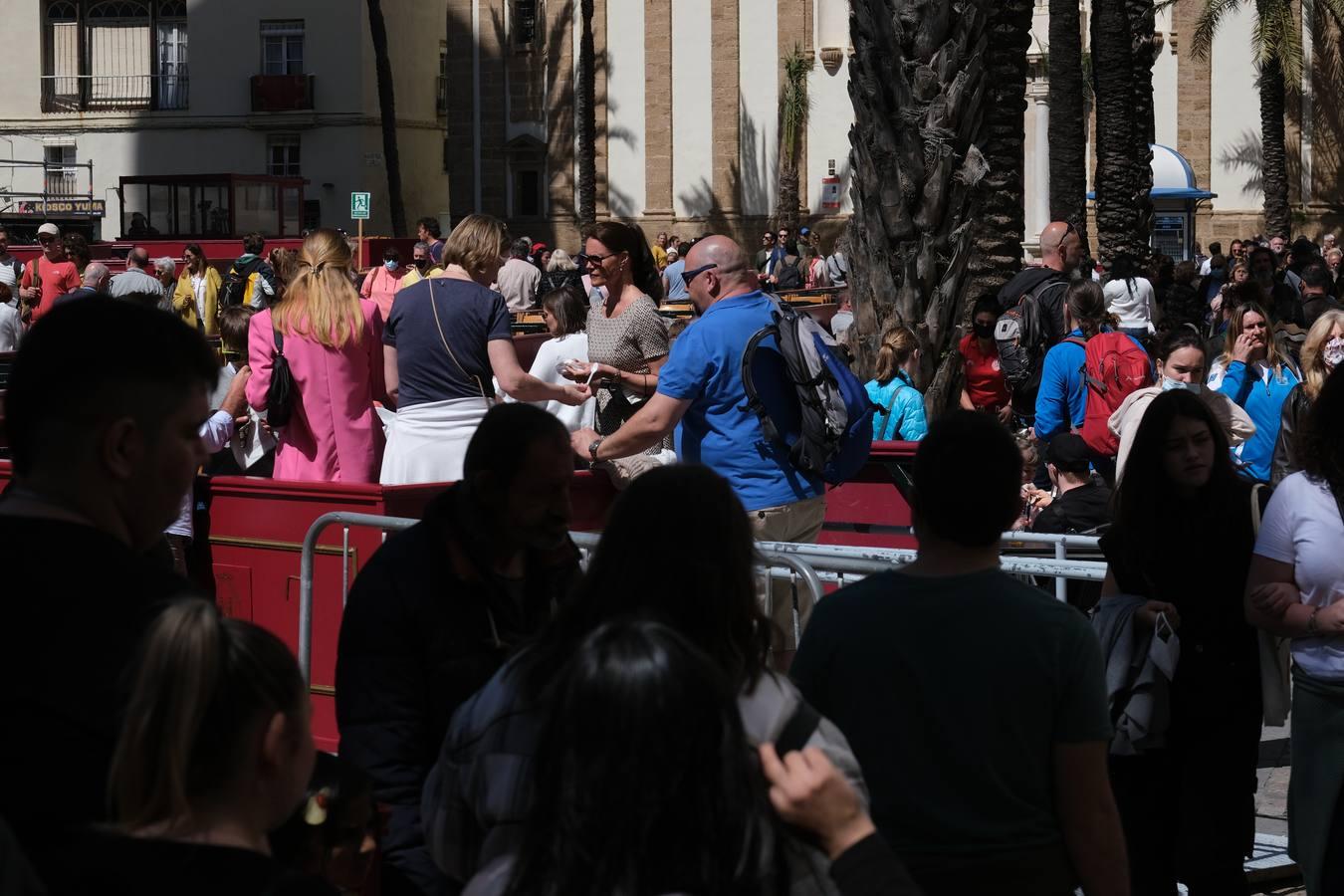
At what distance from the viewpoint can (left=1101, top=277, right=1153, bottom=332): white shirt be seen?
48.4ft

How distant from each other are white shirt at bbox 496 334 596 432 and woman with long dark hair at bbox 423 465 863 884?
16.9 feet

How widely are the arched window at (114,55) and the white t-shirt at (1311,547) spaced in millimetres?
50436

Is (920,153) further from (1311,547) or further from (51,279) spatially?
(51,279)

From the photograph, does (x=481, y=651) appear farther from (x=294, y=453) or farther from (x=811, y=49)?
(x=811, y=49)

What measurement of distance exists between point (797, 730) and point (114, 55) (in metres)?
53.2

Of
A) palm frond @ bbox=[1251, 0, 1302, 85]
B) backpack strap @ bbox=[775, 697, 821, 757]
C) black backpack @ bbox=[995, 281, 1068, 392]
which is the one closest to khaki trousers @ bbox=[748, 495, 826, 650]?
backpack strap @ bbox=[775, 697, 821, 757]

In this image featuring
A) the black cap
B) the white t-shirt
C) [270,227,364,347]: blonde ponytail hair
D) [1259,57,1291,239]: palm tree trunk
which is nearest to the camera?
the white t-shirt

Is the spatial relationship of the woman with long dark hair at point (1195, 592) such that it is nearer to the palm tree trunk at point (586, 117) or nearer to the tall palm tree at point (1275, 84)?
the tall palm tree at point (1275, 84)

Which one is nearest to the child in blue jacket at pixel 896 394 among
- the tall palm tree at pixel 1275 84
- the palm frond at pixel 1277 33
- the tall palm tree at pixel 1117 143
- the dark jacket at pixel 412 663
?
the dark jacket at pixel 412 663

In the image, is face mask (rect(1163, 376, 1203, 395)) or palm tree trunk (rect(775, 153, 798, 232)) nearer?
face mask (rect(1163, 376, 1203, 395))

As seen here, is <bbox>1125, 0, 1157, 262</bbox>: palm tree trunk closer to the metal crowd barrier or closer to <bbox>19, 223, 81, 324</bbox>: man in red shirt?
<bbox>19, 223, 81, 324</bbox>: man in red shirt

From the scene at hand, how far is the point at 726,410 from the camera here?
6.41 metres

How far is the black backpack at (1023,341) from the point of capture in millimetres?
11031

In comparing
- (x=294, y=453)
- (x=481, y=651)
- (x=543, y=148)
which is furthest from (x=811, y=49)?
(x=481, y=651)
